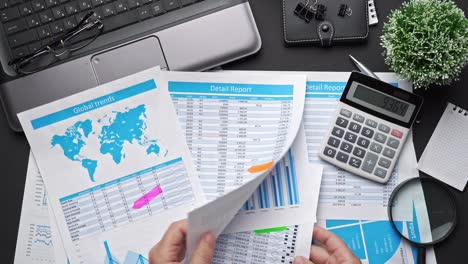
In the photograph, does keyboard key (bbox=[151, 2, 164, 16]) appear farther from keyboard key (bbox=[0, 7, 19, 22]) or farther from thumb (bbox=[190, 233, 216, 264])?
thumb (bbox=[190, 233, 216, 264])

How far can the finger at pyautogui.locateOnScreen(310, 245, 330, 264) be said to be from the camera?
30.7 inches

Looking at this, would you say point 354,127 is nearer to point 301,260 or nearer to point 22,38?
point 301,260

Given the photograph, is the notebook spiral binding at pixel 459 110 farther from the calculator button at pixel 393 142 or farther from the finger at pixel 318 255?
the finger at pixel 318 255

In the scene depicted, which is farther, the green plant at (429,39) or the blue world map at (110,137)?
the blue world map at (110,137)

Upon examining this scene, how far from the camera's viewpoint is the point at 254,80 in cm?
81

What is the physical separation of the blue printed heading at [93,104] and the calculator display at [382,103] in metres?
0.33

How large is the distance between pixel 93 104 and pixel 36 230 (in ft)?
0.74

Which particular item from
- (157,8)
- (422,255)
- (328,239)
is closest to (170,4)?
(157,8)

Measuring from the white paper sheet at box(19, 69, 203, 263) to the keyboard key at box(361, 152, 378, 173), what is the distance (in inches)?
10.6

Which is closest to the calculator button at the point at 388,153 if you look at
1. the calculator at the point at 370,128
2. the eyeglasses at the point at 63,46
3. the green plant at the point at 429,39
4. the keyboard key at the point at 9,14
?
the calculator at the point at 370,128

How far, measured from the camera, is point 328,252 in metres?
0.78

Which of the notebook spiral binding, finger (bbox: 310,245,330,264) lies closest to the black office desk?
the notebook spiral binding

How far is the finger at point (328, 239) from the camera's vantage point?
78 cm

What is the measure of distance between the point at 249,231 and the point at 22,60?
45cm
